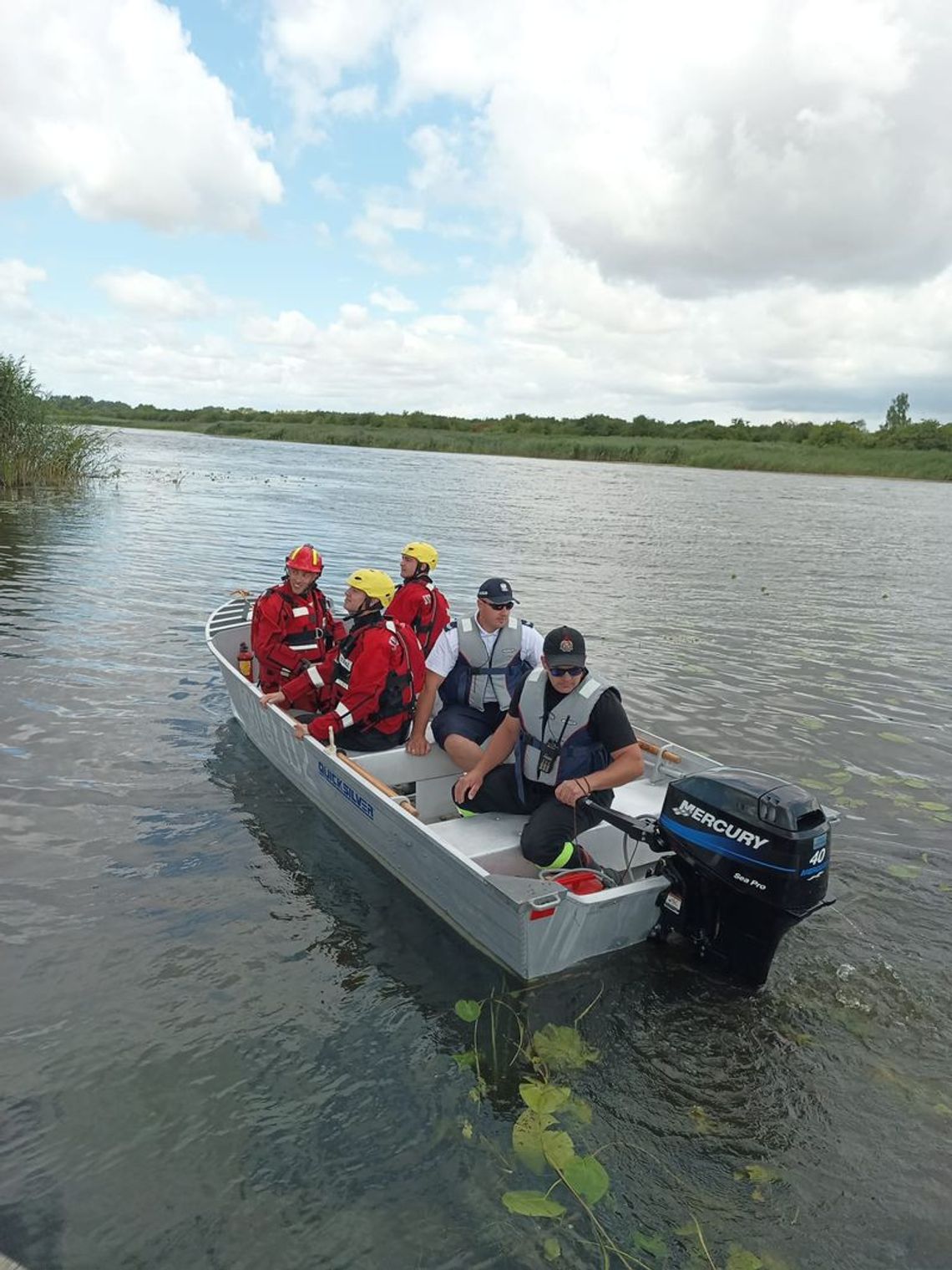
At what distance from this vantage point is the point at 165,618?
42.6 ft

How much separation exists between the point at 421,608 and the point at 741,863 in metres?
4.32

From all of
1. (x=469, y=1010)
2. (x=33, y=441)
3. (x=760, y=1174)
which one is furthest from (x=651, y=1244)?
(x=33, y=441)

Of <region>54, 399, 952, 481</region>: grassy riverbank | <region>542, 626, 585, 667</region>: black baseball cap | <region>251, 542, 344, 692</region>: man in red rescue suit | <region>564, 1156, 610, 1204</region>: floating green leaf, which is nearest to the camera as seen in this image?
<region>564, 1156, 610, 1204</region>: floating green leaf

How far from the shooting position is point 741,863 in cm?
442

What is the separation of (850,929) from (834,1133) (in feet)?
6.12

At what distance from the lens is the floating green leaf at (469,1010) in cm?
462

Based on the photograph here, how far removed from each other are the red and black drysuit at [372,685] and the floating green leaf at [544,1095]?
3.04 meters

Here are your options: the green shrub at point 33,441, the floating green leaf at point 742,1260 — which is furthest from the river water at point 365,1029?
the green shrub at point 33,441

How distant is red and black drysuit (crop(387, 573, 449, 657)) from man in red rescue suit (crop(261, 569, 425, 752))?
3.32ft

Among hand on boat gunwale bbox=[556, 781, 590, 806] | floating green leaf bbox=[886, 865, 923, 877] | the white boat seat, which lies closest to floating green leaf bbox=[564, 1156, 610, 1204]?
hand on boat gunwale bbox=[556, 781, 590, 806]

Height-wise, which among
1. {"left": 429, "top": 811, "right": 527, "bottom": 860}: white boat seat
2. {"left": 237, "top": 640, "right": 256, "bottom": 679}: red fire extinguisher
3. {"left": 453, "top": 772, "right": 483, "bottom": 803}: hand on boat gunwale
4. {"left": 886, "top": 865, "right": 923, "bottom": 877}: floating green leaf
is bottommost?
{"left": 886, "top": 865, "right": 923, "bottom": 877}: floating green leaf

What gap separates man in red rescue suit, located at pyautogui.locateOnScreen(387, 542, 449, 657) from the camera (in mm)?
7998

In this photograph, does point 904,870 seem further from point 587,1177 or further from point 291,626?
point 291,626

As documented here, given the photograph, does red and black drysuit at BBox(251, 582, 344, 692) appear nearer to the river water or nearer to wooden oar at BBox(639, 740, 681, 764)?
the river water
